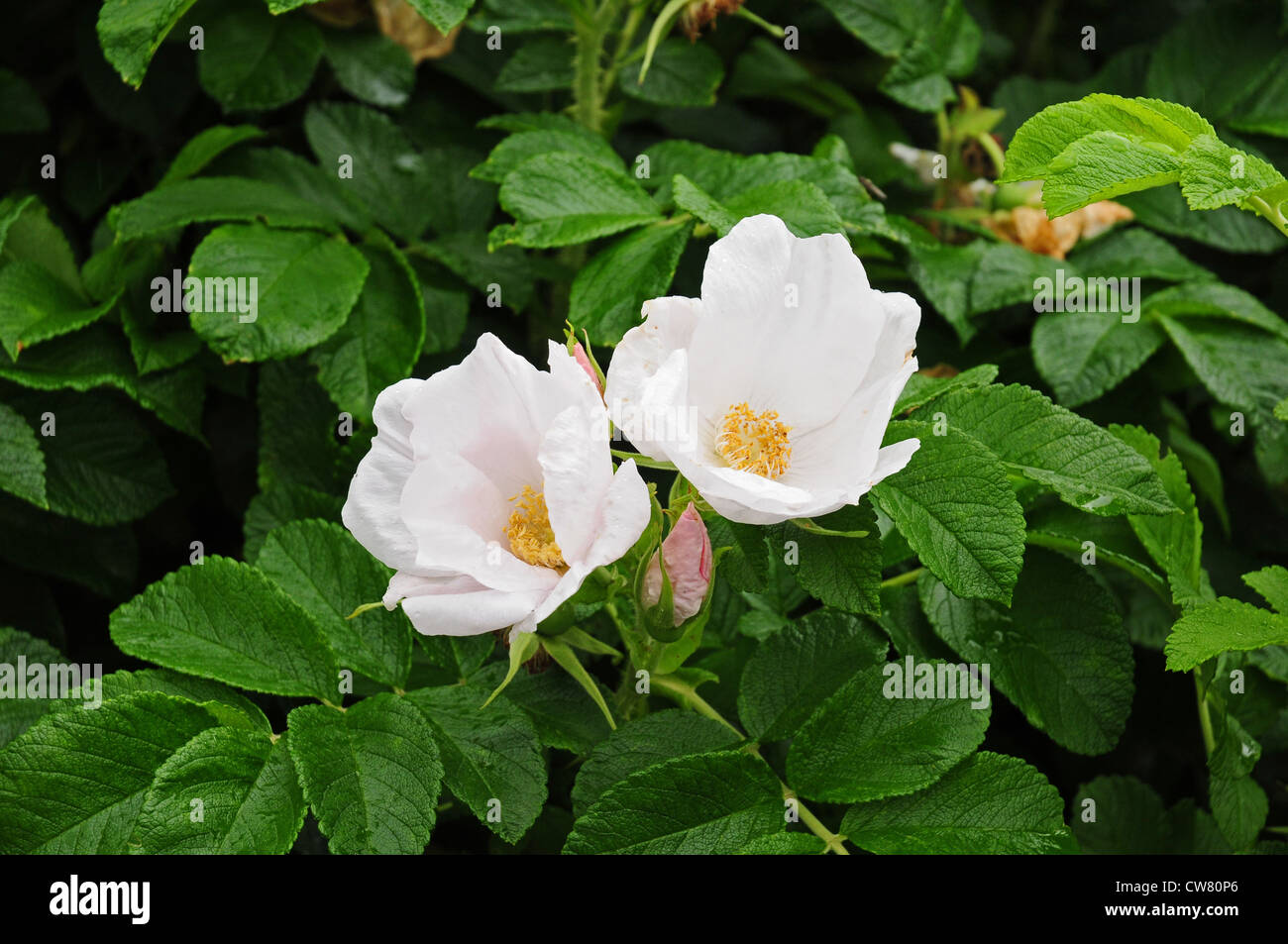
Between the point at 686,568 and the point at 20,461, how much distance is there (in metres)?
0.91

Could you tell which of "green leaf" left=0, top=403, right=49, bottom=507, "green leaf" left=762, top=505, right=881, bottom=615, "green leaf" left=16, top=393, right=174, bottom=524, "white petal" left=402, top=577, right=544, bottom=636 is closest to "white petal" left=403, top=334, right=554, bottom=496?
"white petal" left=402, top=577, right=544, bottom=636

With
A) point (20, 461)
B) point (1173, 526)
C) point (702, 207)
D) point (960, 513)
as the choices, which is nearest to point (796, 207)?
point (702, 207)

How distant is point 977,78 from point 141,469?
68.1 inches

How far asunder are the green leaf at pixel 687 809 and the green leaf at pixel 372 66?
1252 millimetres

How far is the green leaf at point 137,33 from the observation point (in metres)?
1.39

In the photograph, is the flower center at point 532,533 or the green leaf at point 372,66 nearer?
the flower center at point 532,533

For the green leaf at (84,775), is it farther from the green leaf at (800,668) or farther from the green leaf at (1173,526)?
the green leaf at (1173,526)

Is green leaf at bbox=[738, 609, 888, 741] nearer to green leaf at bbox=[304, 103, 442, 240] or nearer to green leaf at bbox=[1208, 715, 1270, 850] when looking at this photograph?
green leaf at bbox=[1208, 715, 1270, 850]

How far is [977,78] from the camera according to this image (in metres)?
2.35

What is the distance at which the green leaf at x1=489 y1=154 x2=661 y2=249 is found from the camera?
147 cm

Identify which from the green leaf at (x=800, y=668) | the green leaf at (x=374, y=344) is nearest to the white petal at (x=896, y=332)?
the green leaf at (x=800, y=668)

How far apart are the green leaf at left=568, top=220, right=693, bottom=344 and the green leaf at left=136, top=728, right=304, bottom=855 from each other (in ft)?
2.00

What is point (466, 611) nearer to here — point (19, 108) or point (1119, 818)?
point (1119, 818)
